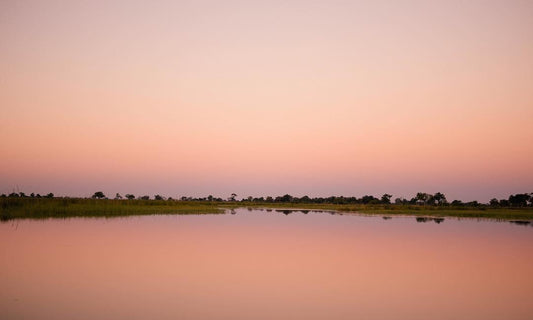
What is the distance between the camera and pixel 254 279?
42.9 ft

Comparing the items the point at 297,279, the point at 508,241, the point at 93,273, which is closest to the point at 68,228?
the point at 93,273

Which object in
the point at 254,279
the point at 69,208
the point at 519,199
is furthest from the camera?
the point at 519,199

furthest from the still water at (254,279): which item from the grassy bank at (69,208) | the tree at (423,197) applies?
the tree at (423,197)

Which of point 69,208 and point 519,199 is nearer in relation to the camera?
point 69,208

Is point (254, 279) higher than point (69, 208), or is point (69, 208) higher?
point (69, 208)

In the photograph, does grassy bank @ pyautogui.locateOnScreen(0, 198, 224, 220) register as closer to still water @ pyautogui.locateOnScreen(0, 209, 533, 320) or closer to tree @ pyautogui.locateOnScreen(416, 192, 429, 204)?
still water @ pyautogui.locateOnScreen(0, 209, 533, 320)

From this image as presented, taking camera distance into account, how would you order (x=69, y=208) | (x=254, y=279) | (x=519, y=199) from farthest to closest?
(x=519, y=199) → (x=69, y=208) → (x=254, y=279)

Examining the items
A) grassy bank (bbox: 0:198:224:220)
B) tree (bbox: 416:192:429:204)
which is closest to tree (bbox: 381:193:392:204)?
tree (bbox: 416:192:429:204)

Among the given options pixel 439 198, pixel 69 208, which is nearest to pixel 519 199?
pixel 439 198

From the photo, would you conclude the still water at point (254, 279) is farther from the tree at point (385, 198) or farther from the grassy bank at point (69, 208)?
the tree at point (385, 198)

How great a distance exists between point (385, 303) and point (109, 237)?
16287 millimetres

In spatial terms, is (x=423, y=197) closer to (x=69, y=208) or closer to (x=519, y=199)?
(x=519, y=199)

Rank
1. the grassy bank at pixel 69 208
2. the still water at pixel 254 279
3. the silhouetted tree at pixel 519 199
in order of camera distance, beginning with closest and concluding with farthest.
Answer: the still water at pixel 254 279 → the grassy bank at pixel 69 208 → the silhouetted tree at pixel 519 199

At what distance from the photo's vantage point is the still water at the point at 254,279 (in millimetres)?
9773
